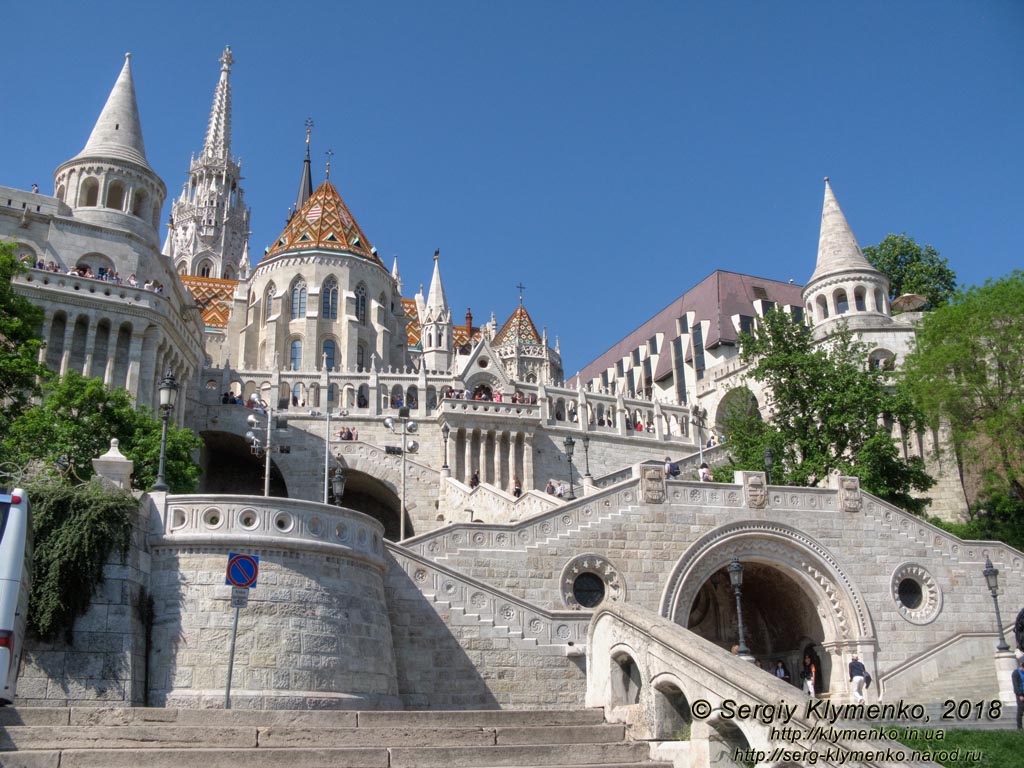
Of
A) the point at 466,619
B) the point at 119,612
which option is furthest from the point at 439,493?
the point at 119,612

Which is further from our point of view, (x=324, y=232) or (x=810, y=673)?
(x=324, y=232)

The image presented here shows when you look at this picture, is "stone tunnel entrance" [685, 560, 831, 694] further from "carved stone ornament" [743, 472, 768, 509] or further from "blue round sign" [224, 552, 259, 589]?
"blue round sign" [224, 552, 259, 589]

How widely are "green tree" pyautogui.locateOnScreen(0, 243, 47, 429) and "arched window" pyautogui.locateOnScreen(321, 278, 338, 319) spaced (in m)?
26.1

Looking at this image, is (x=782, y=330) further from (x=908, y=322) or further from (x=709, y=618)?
(x=908, y=322)

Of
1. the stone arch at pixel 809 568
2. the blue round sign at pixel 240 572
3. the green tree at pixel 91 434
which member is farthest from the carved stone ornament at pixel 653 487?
the blue round sign at pixel 240 572

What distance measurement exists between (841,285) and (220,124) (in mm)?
63937

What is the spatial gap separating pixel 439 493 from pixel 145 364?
10906mm

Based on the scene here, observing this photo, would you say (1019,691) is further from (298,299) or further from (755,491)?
(298,299)

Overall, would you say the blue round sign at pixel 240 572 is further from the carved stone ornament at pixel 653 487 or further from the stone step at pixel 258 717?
the carved stone ornament at pixel 653 487

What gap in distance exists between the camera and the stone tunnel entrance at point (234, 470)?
36719mm

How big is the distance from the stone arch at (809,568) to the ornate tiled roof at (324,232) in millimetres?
32731

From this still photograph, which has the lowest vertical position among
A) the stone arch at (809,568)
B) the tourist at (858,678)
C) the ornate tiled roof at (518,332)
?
the tourist at (858,678)

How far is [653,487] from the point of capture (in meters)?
22.4

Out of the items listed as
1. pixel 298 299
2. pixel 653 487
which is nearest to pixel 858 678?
pixel 653 487
